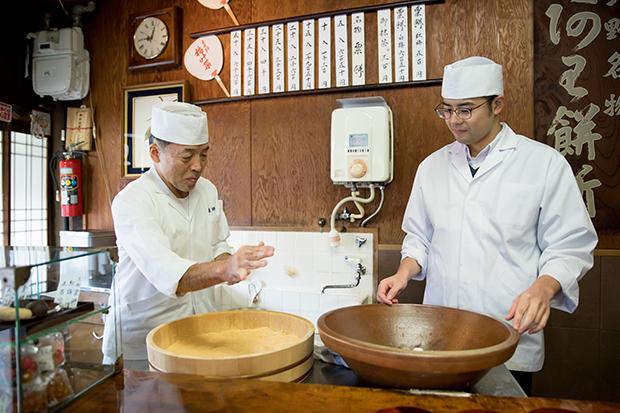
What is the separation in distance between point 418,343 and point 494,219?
831 millimetres

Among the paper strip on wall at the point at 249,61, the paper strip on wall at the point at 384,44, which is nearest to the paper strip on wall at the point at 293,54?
the paper strip on wall at the point at 249,61

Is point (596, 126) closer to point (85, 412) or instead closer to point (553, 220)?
point (553, 220)

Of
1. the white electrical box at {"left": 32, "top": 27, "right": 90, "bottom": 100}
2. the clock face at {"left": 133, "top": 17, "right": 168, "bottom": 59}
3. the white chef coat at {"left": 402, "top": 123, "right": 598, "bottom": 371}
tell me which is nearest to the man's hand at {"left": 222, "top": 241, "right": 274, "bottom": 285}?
the white chef coat at {"left": 402, "top": 123, "right": 598, "bottom": 371}

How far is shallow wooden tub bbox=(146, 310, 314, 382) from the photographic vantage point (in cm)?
112

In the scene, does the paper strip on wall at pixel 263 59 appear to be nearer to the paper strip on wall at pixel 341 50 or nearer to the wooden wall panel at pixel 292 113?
the wooden wall panel at pixel 292 113

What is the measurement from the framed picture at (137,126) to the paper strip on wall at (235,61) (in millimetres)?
749

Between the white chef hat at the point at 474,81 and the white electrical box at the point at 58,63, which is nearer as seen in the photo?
the white chef hat at the point at 474,81

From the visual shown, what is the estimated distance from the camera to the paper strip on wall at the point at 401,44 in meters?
3.12

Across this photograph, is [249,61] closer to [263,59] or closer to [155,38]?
[263,59]

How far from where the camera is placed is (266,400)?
38.6 inches

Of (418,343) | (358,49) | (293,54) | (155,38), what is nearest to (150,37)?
(155,38)

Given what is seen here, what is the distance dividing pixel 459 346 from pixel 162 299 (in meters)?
1.32

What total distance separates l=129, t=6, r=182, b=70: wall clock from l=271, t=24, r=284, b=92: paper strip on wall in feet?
2.93

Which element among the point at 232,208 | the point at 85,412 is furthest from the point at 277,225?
the point at 85,412
